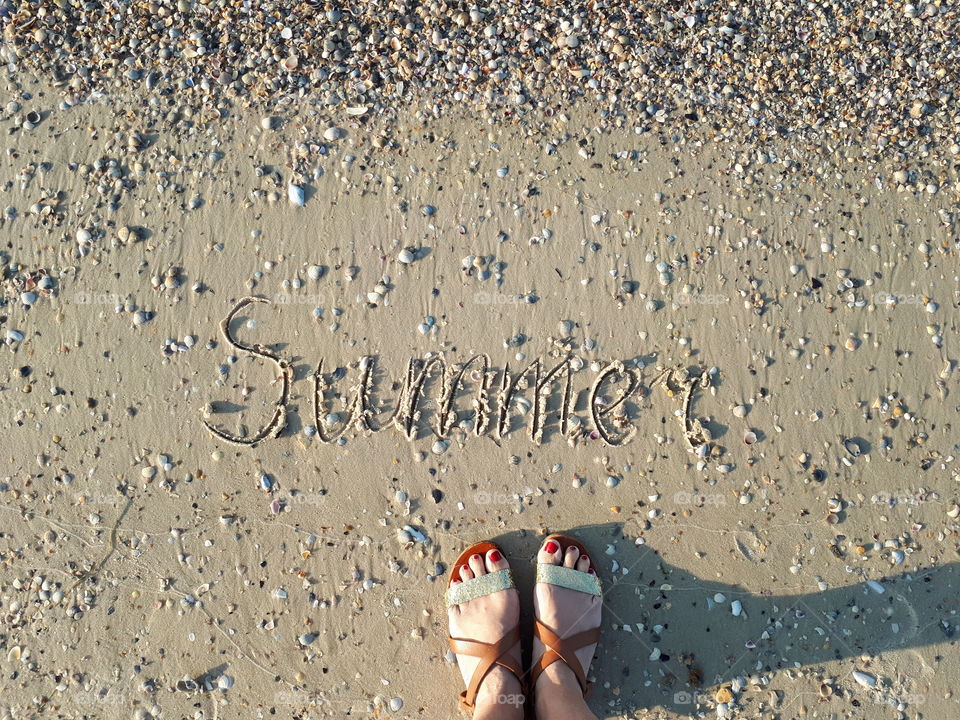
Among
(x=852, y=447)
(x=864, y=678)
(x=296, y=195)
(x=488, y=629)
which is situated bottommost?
(x=864, y=678)

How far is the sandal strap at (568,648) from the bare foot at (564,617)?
2 cm

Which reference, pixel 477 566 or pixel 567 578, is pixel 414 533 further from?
pixel 567 578

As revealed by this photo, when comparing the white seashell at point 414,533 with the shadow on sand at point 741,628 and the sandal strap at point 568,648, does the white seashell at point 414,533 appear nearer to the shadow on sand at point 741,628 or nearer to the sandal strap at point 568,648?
the sandal strap at point 568,648

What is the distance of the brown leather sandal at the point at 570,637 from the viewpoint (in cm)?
269

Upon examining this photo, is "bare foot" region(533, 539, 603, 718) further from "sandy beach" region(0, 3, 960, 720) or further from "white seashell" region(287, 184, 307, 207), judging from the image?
"white seashell" region(287, 184, 307, 207)

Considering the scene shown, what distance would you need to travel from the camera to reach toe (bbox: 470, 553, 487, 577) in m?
2.72

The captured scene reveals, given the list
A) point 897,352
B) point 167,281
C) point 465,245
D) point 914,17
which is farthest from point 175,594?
point 914,17

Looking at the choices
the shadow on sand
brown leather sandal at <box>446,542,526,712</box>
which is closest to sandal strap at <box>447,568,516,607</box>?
brown leather sandal at <box>446,542,526,712</box>

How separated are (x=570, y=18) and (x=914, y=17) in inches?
73.6

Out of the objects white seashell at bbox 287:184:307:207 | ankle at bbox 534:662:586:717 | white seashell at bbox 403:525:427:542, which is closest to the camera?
ankle at bbox 534:662:586:717

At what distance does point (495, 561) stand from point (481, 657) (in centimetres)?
47

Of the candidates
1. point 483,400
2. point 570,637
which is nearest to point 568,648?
point 570,637

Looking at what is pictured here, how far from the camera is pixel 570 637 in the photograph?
270 centimetres

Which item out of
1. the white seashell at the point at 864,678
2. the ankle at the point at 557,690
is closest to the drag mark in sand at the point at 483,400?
the ankle at the point at 557,690
